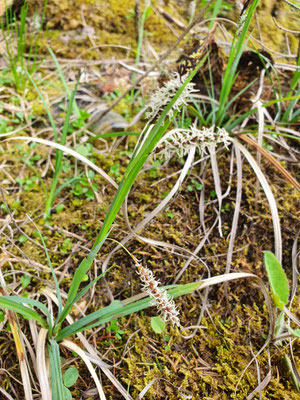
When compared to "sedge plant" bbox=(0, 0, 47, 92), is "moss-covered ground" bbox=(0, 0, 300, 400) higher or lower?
lower

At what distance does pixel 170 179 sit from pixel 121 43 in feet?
4.14

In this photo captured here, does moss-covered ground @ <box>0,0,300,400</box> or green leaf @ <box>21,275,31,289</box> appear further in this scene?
green leaf @ <box>21,275,31,289</box>

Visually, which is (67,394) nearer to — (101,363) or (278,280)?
(101,363)

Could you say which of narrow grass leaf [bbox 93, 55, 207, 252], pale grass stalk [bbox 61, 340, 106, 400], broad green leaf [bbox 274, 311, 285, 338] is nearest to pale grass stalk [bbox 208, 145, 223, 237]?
broad green leaf [bbox 274, 311, 285, 338]

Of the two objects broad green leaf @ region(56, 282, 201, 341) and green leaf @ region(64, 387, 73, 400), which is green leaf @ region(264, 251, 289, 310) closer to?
broad green leaf @ region(56, 282, 201, 341)

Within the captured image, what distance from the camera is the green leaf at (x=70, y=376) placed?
3.72 ft

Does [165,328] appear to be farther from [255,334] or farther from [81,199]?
[81,199]

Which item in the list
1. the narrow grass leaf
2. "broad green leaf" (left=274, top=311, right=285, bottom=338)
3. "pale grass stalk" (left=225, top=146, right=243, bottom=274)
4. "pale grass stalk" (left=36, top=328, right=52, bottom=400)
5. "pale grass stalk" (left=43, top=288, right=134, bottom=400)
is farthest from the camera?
"pale grass stalk" (left=225, top=146, right=243, bottom=274)

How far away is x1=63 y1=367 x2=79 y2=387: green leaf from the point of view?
1.13 m

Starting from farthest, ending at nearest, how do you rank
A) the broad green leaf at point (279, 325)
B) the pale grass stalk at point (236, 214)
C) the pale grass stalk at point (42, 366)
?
the pale grass stalk at point (236, 214) → the broad green leaf at point (279, 325) → the pale grass stalk at point (42, 366)

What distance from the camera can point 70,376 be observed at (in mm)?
1149

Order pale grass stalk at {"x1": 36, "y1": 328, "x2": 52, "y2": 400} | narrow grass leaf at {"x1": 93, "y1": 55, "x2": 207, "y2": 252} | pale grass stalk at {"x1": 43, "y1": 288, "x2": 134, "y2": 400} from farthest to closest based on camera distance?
pale grass stalk at {"x1": 43, "y1": 288, "x2": 134, "y2": 400}
pale grass stalk at {"x1": 36, "y1": 328, "x2": 52, "y2": 400}
narrow grass leaf at {"x1": 93, "y1": 55, "x2": 207, "y2": 252}

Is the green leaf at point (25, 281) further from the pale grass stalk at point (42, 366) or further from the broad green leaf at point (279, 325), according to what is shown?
the broad green leaf at point (279, 325)

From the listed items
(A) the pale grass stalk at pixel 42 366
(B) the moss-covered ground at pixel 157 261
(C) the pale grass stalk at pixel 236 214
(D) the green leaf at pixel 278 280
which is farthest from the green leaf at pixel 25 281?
(D) the green leaf at pixel 278 280
